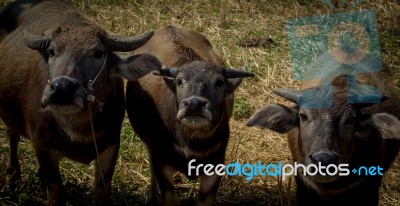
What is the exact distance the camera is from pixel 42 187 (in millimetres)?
4926

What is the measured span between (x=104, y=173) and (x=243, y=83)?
3.00 m

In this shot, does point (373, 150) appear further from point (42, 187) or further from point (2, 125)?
point (2, 125)

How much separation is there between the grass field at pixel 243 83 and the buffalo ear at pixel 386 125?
805mm

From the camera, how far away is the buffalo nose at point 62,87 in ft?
11.8

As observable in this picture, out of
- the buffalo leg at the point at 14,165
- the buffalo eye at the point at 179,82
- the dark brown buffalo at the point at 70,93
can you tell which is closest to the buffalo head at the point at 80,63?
A: the dark brown buffalo at the point at 70,93

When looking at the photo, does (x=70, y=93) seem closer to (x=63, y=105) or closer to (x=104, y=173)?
(x=63, y=105)

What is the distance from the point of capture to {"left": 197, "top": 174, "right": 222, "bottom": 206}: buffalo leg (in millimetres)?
4348

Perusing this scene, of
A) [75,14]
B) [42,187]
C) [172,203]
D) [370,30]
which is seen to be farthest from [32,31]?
[370,30]

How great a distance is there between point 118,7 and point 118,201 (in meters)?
4.68

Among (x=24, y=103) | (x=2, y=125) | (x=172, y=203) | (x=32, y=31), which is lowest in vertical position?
(x=2, y=125)

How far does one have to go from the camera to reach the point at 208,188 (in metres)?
4.39

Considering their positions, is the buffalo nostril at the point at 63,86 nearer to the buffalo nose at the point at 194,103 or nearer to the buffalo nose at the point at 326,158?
the buffalo nose at the point at 194,103

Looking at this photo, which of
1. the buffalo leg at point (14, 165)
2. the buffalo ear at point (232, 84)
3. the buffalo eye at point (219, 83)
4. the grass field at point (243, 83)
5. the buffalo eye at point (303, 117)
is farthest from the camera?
the grass field at point (243, 83)

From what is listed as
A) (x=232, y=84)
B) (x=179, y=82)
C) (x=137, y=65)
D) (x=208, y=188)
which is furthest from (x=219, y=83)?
(x=208, y=188)
